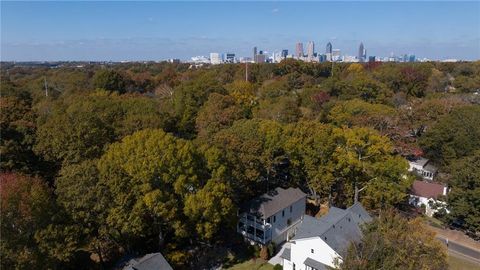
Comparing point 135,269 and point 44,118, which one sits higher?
point 44,118

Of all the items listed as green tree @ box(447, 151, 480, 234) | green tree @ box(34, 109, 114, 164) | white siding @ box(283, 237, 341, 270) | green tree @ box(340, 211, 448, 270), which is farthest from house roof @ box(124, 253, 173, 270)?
green tree @ box(447, 151, 480, 234)

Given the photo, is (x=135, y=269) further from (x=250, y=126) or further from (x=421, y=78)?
(x=421, y=78)

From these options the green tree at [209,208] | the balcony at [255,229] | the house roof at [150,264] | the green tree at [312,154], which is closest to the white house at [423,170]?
the green tree at [312,154]

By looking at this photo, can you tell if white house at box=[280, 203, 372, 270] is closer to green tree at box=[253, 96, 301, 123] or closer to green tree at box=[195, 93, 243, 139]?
green tree at box=[195, 93, 243, 139]

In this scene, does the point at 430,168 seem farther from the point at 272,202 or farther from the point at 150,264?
the point at 150,264

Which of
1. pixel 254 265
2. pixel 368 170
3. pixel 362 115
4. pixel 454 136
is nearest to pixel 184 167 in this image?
pixel 254 265

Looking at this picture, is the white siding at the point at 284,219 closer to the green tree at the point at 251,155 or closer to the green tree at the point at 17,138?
the green tree at the point at 251,155

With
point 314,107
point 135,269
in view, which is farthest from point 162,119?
point 314,107
